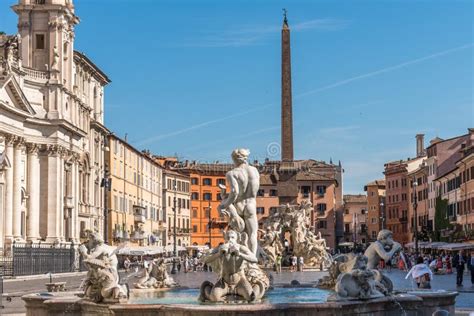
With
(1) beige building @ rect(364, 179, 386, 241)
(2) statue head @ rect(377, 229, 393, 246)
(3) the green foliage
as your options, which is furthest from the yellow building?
(2) statue head @ rect(377, 229, 393, 246)

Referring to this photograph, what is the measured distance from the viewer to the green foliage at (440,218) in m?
77.2

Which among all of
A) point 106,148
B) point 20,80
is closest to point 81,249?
point 20,80

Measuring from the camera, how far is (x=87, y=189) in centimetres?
7019

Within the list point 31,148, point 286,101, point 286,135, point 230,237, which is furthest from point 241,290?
point 31,148

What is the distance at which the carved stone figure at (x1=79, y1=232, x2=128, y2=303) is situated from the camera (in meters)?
13.4

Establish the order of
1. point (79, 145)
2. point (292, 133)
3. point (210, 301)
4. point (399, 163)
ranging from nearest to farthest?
point (210, 301)
point (292, 133)
point (79, 145)
point (399, 163)

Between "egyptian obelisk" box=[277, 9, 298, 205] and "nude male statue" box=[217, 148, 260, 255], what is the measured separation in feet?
103

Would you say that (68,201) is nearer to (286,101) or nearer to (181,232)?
(286,101)

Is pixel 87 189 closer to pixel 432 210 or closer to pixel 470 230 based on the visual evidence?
pixel 470 230

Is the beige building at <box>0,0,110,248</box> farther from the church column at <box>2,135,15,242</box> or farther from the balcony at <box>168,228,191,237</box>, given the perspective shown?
the balcony at <box>168,228,191,237</box>

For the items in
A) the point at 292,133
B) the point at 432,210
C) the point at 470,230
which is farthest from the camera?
the point at 432,210

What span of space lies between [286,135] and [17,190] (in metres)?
17.9

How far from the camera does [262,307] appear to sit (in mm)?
11773

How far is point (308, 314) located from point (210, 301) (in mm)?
2241
